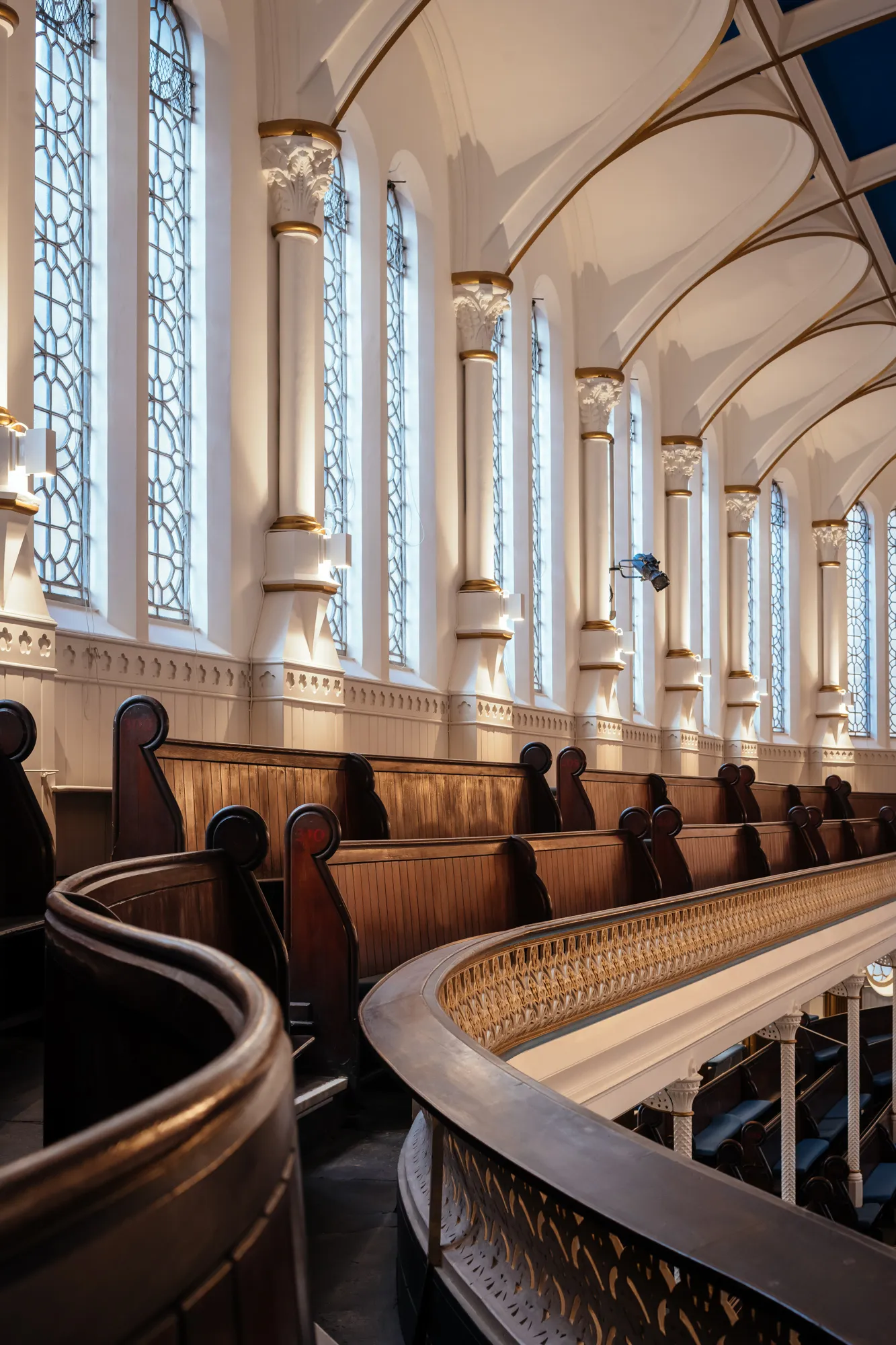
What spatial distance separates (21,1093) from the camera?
10.9 ft

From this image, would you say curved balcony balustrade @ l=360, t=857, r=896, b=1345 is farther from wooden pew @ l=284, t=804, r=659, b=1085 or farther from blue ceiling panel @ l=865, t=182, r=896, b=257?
blue ceiling panel @ l=865, t=182, r=896, b=257

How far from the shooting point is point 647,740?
54.3 feet

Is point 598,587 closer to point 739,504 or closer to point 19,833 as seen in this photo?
A: point 739,504

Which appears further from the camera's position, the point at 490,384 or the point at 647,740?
the point at 647,740

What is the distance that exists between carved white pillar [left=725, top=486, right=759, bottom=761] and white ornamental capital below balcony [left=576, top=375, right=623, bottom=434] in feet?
18.2

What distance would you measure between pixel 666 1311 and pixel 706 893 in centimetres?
633

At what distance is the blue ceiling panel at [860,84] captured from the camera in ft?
40.4

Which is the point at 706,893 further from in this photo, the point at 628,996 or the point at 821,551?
the point at 821,551

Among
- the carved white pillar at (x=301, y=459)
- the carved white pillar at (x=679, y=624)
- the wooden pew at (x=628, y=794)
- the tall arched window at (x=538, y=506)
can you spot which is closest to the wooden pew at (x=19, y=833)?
the carved white pillar at (x=301, y=459)

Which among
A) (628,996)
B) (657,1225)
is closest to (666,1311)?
(657,1225)

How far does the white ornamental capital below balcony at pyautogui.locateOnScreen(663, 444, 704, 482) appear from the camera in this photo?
57.0 feet

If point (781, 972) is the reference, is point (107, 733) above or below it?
above

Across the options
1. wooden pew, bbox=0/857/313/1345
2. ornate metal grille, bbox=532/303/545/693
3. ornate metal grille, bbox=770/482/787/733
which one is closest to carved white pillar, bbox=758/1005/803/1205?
ornate metal grille, bbox=532/303/545/693

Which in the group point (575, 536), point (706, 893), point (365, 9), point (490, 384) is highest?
point (365, 9)
